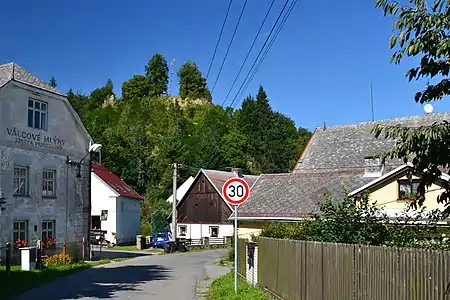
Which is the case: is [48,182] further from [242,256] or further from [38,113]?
[242,256]

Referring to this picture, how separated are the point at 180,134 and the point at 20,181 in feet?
267

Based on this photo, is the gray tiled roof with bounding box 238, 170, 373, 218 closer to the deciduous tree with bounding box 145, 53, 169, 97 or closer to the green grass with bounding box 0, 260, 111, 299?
the green grass with bounding box 0, 260, 111, 299

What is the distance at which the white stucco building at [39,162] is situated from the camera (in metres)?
Answer: 26.4

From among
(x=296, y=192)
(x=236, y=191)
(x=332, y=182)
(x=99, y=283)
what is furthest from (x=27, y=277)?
(x=332, y=182)

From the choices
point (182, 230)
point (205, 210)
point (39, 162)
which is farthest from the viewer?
point (182, 230)

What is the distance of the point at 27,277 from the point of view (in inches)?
848

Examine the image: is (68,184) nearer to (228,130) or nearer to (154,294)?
(154,294)

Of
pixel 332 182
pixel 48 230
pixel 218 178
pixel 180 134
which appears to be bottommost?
pixel 48 230

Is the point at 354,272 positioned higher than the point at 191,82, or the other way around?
the point at 191,82

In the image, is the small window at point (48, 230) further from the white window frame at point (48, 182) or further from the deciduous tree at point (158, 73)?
the deciduous tree at point (158, 73)

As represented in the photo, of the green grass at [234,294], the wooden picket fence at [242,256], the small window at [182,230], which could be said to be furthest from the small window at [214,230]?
the green grass at [234,294]

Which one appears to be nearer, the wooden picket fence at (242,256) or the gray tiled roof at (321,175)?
the wooden picket fence at (242,256)

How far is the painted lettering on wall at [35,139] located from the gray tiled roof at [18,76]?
2354 mm

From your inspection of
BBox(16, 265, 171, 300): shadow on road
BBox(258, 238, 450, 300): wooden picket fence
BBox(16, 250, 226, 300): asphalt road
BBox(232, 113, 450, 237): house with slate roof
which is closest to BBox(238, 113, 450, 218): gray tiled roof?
BBox(232, 113, 450, 237): house with slate roof
